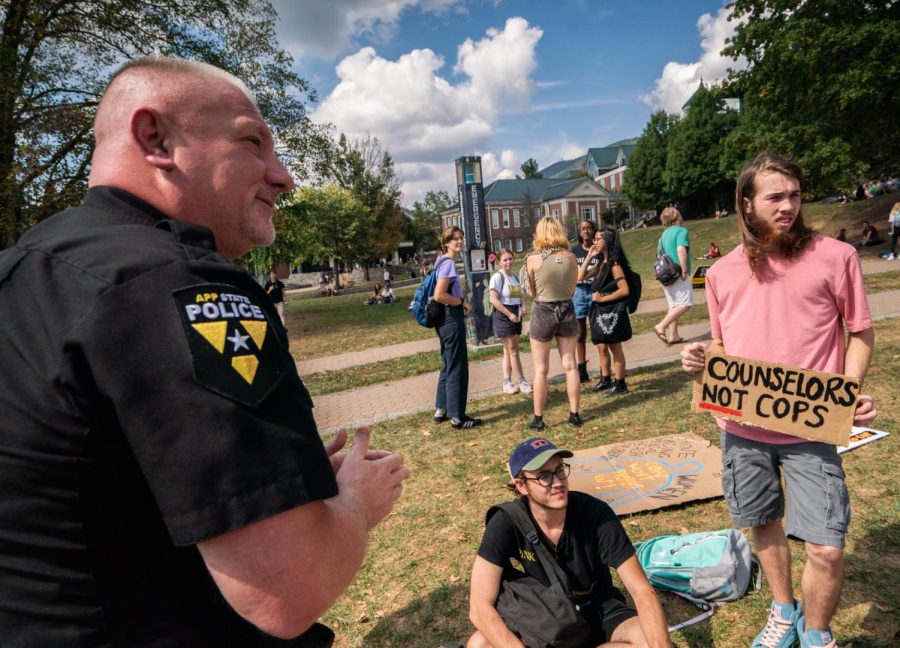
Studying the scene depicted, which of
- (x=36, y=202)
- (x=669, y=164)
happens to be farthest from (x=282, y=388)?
(x=669, y=164)

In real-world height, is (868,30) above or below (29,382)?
above

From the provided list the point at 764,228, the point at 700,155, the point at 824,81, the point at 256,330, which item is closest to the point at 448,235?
the point at 764,228

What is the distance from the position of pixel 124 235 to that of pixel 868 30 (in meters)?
26.1

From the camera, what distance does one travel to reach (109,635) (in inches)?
35.8

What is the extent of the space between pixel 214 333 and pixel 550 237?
542cm

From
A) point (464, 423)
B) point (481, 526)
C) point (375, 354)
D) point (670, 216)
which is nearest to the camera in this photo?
point (481, 526)

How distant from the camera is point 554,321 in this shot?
19.3 feet

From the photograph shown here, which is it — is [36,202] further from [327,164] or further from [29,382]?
[29,382]

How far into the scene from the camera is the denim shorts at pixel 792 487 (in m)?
2.47

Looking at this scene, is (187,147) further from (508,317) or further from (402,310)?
(402,310)

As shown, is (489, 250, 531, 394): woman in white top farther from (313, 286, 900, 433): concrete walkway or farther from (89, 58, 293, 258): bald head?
(89, 58, 293, 258): bald head

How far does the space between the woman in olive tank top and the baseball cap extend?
9.62ft

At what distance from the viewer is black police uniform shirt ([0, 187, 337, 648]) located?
31.7 inches

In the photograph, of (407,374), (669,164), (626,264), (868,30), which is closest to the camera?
(626,264)
